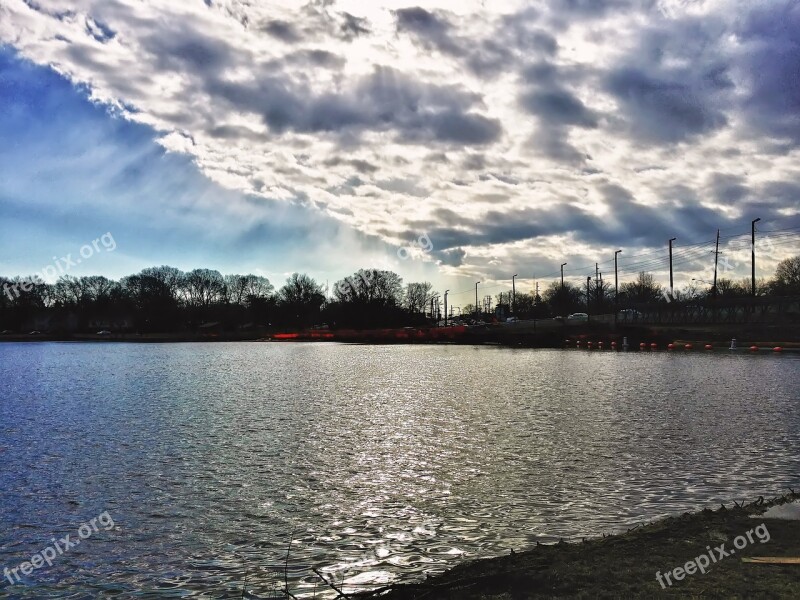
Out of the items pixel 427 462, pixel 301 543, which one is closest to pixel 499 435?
pixel 427 462

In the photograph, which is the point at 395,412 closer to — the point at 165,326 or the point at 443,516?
the point at 443,516

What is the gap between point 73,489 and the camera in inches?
514

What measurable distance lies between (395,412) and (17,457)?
12653mm
